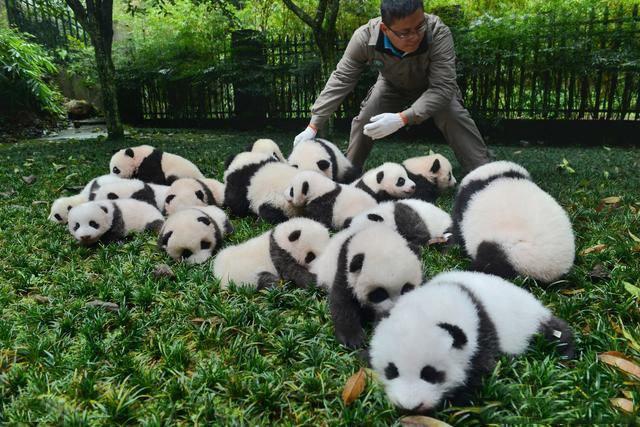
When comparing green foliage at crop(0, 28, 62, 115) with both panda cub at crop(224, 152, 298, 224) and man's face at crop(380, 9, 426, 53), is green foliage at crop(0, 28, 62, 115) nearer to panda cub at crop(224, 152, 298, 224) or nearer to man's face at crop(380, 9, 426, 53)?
panda cub at crop(224, 152, 298, 224)

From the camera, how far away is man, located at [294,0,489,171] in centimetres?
492

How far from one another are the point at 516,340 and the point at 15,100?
49.3ft

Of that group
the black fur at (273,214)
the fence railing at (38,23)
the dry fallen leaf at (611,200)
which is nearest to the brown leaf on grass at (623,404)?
the black fur at (273,214)

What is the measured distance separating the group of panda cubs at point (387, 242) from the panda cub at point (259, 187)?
0.6 inches

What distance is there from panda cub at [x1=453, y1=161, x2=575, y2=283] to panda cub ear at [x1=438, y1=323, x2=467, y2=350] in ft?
3.88

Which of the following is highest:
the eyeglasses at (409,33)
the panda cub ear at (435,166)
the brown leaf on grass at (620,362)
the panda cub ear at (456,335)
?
the eyeglasses at (409,33)

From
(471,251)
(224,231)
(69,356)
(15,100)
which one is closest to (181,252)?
(224,231)

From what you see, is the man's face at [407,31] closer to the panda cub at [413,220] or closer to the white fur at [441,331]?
the panda cub at [413,220]

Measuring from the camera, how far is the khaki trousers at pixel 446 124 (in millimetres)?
5934

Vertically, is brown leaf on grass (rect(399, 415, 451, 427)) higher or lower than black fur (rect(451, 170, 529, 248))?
lower

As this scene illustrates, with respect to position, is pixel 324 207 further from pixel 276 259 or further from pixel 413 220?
pixel 276 259

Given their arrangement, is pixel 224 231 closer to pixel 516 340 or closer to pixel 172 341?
pixel 172 341

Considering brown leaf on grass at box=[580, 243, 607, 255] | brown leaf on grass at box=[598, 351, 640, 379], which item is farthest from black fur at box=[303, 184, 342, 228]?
brown leaf on grass at box=[598, 351, 640, 379]

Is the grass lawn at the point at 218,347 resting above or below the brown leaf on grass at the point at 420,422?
below
